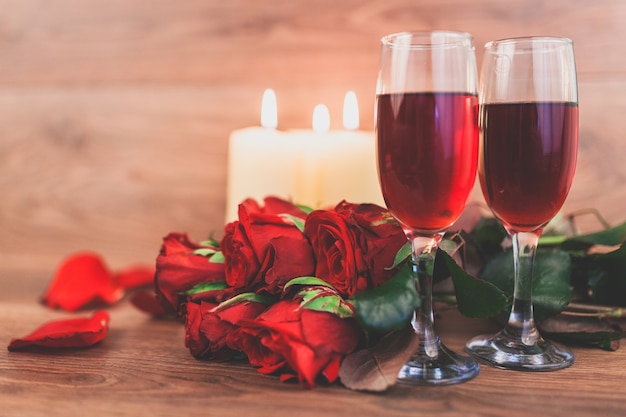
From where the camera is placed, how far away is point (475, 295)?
2.06 ft

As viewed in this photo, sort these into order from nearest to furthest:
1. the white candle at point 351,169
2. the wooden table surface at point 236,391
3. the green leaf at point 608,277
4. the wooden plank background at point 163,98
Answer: the wooden table surface at point 236,391 → the green leaf at point 608,277 → the white candle at point 351,169 → the wooden plank background at point 163,98

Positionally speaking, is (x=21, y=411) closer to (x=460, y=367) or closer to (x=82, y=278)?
(x=460, y=367)

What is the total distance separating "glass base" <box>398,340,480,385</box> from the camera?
59 cm

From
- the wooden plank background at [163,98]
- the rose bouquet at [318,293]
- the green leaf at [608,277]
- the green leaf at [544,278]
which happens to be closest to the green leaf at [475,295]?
the rose bouquet at [318,293]

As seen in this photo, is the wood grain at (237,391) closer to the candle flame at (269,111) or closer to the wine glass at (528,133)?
the wine glass at (528,133)

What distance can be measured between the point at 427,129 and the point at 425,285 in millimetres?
149

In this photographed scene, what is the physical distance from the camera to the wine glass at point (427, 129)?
1.82 ft

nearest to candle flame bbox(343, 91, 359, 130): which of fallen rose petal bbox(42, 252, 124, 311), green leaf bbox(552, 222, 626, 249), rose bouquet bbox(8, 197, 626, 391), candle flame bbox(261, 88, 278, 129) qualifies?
candle flame bbox(261, 88, 278, 129)

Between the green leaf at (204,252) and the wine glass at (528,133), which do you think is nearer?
the wine glass at (528,133)

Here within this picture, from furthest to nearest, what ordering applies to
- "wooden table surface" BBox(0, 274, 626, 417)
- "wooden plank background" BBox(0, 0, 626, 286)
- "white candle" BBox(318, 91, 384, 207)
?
1. "wooden plank background" BBox(0, 0, 626, 286)
2. "white candle" BBox(318, 91, 384, 207)
3. "wooden table surface" BBox(0, 274, 626, 417)

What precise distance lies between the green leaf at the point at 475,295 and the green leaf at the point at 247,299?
18 cm

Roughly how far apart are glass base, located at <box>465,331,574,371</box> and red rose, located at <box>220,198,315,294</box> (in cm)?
20

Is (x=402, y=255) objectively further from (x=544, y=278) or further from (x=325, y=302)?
(x=544, y=278)

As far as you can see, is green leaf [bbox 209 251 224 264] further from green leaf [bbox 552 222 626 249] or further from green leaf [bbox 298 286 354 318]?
green leaf [bbox 552 222 626 249]
